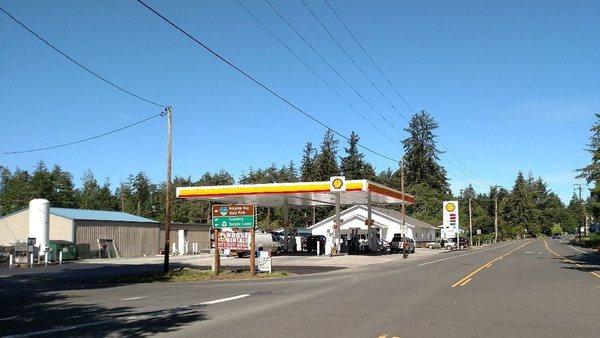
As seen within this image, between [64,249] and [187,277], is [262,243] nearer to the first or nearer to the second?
[64,249]

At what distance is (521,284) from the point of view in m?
20.1

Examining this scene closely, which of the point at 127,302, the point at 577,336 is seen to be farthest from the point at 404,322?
the point at 127,302

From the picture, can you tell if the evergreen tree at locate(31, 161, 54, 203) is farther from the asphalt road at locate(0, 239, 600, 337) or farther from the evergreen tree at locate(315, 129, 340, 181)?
the asphalt road at locate(0, 239, 600, 337)

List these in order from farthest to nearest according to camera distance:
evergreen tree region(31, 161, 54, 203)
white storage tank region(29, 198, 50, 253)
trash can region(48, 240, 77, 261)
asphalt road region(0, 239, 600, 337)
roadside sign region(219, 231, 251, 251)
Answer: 1. evergreen tree region(31, 161, 54, 203)
2. trash can region(48, 240, 77, 261)
3. white storage tank region(29, 198, 50, 253)
4. roadside sign region(219, 231, 251, 251)
5. asphalt road region(0, 239, 600, 337)

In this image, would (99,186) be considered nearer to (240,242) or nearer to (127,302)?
(240,242)

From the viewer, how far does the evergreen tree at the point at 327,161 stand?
118m

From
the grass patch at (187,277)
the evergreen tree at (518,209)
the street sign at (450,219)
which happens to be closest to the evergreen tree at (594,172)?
the street sign at (450,219)

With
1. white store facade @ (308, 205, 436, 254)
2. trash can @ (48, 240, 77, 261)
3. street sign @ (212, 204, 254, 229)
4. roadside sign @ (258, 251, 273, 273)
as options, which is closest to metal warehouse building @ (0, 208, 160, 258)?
trash can @ (48, 240, 77, 261)

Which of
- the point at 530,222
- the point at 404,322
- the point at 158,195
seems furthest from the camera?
the point at 530,222

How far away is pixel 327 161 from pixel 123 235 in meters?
68.1

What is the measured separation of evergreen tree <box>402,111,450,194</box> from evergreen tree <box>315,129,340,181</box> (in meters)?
20.2

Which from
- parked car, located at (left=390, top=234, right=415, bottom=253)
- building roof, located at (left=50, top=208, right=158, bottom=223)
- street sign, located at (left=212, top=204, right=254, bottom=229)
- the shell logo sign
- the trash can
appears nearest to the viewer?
street sign, located at (left=212, top=204, right=254, bottom=229)

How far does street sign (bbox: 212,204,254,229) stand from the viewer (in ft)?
95.4

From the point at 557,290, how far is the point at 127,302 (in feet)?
44.0
